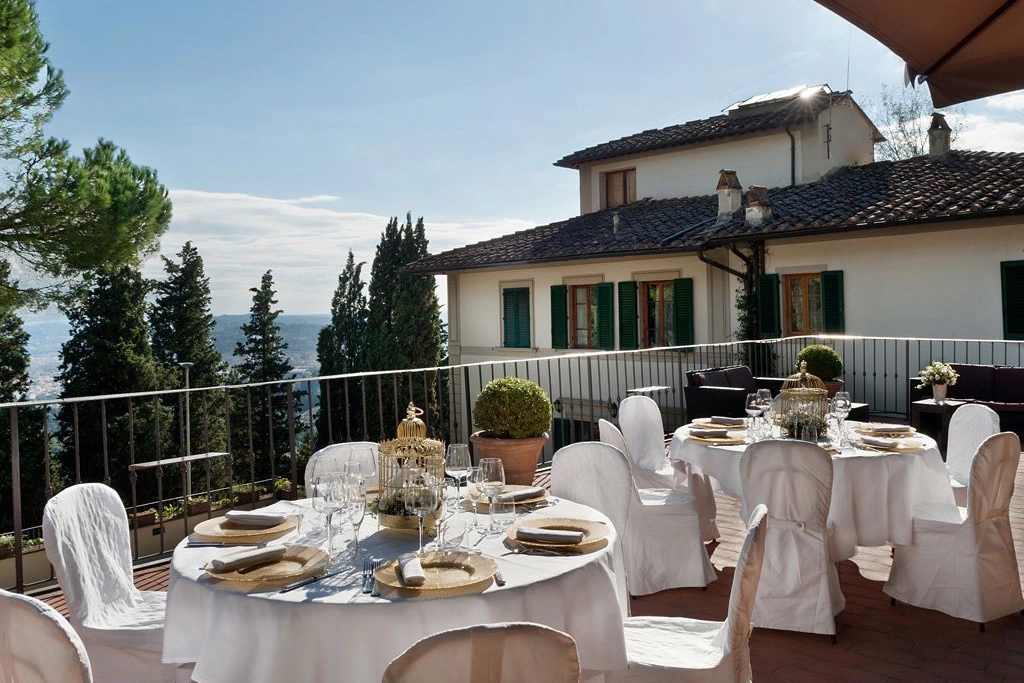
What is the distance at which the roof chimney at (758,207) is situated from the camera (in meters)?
13.6

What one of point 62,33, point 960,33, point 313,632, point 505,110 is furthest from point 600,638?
point 505,110

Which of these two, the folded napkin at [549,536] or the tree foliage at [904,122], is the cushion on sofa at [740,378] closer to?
the folded napkin at [549,536]

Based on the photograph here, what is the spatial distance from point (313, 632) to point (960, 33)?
9.33 ft

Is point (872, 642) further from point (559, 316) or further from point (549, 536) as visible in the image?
point (559, 316)

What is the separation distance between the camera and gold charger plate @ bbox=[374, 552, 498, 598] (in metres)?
2.00

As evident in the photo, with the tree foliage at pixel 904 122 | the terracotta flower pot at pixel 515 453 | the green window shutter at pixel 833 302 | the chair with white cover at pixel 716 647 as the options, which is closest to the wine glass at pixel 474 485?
the chair with white cover at pixel 716 647

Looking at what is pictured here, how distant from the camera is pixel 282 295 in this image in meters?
31.1

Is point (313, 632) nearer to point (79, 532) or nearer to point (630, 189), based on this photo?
point (79, 532)

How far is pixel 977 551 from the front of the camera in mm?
3670

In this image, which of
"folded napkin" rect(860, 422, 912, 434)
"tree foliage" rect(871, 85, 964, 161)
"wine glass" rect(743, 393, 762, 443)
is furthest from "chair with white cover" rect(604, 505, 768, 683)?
"tree foliage" rect(871, 85, 964, 161)

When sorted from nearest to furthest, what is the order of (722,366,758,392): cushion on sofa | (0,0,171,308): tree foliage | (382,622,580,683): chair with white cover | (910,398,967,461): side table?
(382,622,580,683): chair with white cover → (910,398,967,461): side table → (722,366,758,392): cushion on sofa → (0,0,171,308): tree foliage

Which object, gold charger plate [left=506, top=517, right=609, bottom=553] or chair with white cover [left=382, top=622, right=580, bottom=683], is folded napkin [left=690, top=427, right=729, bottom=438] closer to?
gold charger plate [left=506, top=517, right=609, bottom=553]

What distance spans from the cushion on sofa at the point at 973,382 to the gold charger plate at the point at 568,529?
8.94 meters

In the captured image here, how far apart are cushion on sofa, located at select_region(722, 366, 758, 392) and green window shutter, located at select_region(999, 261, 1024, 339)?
14.3ft
